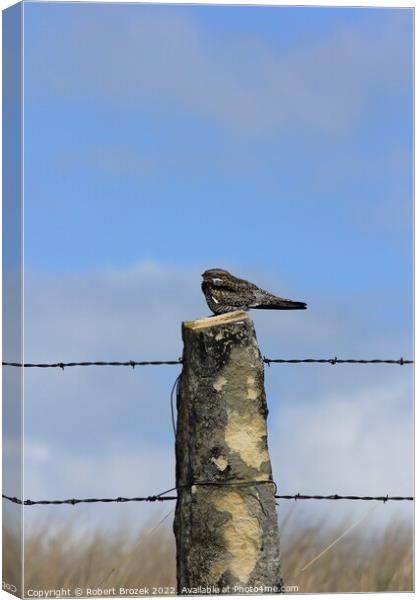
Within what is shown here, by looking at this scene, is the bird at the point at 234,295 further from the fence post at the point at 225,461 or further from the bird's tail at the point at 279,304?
the fence post at the point at 225,461

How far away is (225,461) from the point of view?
7477mm

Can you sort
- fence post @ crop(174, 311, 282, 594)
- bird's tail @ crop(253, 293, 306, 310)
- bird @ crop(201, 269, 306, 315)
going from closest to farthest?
fence post @ crop(174, 311, 282, 594)
bird @ crop(201, 269, 306, 315)
bird's tail @ crop(253, 293, 306, 310)

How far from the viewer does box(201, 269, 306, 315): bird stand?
8.91m

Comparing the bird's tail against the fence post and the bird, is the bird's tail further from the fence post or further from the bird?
the fence post

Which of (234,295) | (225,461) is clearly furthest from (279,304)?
(225,461)

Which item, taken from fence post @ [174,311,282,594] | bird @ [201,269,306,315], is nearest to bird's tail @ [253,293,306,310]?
bird @ [201,269,306,315]

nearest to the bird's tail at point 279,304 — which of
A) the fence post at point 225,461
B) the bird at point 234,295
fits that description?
the bird at point 234,295

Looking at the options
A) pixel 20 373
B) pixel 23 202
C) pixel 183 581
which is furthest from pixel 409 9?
pixel 183 581

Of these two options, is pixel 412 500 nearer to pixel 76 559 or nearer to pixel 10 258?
pixel 76 559

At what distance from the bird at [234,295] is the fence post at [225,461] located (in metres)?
1.29

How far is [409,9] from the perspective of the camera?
916 centimetres

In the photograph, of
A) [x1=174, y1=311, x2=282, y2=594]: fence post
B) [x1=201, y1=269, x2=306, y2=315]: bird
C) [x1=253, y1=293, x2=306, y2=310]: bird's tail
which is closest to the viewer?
[x1=174, y1=311, x2=282, y2=594]: fence post

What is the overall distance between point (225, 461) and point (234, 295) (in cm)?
179

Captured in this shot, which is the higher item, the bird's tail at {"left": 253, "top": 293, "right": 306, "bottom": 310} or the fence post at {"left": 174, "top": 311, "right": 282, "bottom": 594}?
the bird's tail at {"left": 253, "top": 293, "right": 306, "bottom": 310}
